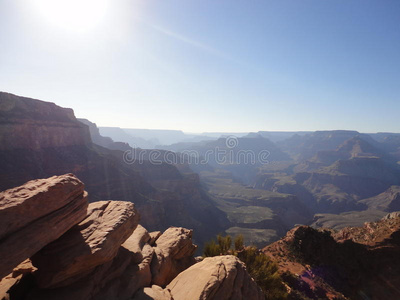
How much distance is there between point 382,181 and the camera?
19012cm

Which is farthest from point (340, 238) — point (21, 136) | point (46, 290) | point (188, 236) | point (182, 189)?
point (182, 189)

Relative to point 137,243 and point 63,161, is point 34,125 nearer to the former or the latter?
point 63,161

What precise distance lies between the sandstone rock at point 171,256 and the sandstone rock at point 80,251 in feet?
9.39

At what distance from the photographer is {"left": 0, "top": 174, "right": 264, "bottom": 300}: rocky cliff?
6.68m

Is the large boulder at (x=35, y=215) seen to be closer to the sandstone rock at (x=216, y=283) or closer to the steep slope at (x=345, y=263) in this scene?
the sandstone rock at (x=216, y=283)

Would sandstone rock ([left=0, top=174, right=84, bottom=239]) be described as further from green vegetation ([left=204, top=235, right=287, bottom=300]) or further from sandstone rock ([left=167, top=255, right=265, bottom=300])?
green vegetation ([left=204, top=235, right=287, bottom=300])

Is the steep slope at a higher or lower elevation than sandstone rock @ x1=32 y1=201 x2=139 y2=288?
lower

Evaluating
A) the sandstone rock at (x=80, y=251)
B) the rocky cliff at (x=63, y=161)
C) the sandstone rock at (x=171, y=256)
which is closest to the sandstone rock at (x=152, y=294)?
the sandstone rock at (x=171, y=256)

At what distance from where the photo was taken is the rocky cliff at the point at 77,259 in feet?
21.9

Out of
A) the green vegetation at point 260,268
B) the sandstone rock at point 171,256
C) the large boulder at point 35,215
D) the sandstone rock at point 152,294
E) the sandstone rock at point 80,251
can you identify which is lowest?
the green vegetation at point 260,268

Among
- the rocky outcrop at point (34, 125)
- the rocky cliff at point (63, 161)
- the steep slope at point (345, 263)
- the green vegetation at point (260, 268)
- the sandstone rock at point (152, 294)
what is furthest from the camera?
the rocky outcrop at point (34, 125)

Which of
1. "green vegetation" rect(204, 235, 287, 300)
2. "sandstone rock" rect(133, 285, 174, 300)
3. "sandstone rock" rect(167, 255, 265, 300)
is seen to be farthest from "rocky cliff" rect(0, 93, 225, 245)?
"sandstone rock" rect(167, 255, 265, 300)

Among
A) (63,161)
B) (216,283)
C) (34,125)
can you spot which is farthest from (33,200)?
(34,125)

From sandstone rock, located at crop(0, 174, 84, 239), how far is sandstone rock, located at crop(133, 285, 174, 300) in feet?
16.3
